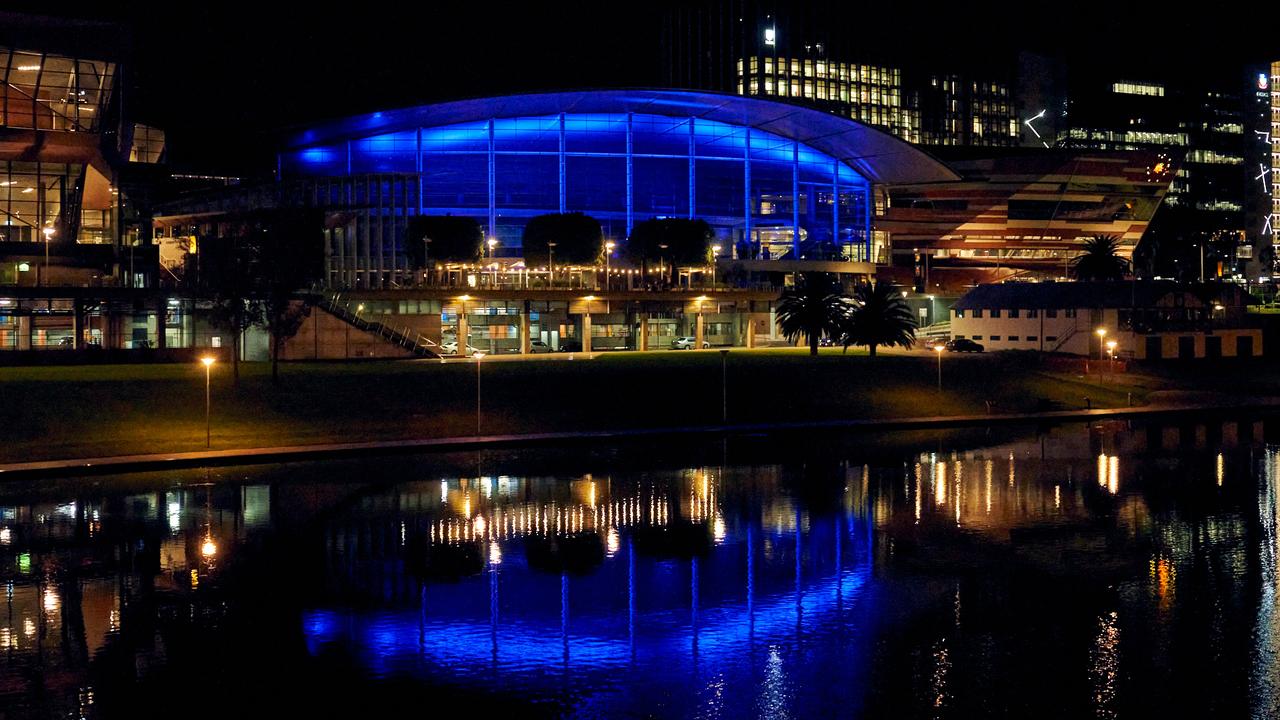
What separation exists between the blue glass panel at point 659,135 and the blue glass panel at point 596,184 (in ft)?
7.66

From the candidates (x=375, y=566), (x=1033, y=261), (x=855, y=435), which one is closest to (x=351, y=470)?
(x=375, y=566)

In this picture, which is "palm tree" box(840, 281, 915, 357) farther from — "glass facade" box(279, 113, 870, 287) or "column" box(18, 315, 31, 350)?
"column" box(18, 315, 31, 350)

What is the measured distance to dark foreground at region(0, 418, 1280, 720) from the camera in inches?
623

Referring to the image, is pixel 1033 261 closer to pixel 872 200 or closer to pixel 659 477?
pixel 872 200

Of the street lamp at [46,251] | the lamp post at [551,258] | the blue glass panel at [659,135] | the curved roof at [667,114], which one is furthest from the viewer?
the blue glass panel at [659,135]

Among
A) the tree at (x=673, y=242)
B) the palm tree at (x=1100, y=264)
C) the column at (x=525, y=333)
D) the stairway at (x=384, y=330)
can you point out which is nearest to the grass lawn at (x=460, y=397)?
the stairway at (x=384, y=330)

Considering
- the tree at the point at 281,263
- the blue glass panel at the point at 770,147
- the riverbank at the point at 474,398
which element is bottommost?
the riverbank at the point at 474,398

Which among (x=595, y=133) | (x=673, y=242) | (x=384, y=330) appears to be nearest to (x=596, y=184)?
(x=595, y=133)

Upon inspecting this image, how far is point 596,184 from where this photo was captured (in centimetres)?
10969

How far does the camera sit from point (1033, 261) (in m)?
144

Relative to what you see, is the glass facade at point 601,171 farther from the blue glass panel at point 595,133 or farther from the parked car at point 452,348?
the parked car at point 452,348

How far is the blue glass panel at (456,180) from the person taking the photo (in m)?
106

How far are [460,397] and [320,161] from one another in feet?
204

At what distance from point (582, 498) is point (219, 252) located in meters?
32.5
